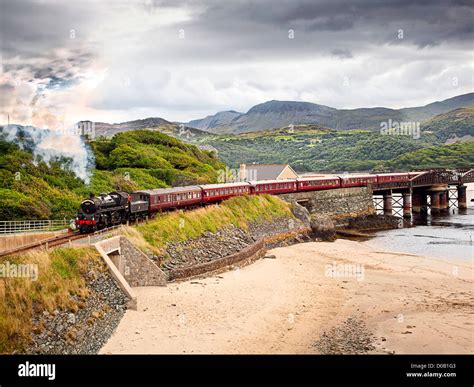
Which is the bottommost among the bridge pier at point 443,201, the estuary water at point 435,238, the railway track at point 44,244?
the estuary water at point 435,238

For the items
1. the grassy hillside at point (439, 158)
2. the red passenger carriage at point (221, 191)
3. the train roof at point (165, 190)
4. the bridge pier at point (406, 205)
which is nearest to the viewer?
the train roof at point (165, 190)

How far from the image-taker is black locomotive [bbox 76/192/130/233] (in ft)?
99.2

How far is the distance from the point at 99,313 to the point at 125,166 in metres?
40.5

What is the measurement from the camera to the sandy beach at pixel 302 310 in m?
21.2

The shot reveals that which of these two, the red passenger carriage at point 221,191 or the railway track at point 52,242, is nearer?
the railway track at point 52,242

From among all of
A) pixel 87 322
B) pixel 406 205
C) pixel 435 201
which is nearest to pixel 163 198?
pixel 87 322

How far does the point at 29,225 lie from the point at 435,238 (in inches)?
1421

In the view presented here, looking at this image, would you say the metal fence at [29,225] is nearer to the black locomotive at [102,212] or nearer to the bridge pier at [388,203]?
the black locomotive at [102,212]

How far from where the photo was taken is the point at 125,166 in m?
60.5

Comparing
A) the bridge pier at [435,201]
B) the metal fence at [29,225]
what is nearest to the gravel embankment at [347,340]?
the metal fence at [29,225]

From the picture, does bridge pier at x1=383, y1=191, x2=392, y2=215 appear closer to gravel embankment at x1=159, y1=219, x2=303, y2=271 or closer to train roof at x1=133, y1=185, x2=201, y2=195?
gravel embankment at x1=159, y1=219, x2=303, y2=271

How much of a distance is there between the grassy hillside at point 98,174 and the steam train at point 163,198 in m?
5.04

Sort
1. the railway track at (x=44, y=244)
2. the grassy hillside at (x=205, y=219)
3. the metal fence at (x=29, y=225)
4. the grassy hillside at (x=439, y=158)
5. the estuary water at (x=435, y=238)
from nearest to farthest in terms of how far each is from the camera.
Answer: the railway track at (x=44, y=244) → the metal fence at (x=29, y=225) → the grassy hillside at (x=205, y=219) → the estuary water at (x=435, y=238) → the grassy hillside at (x=439, y=158)
